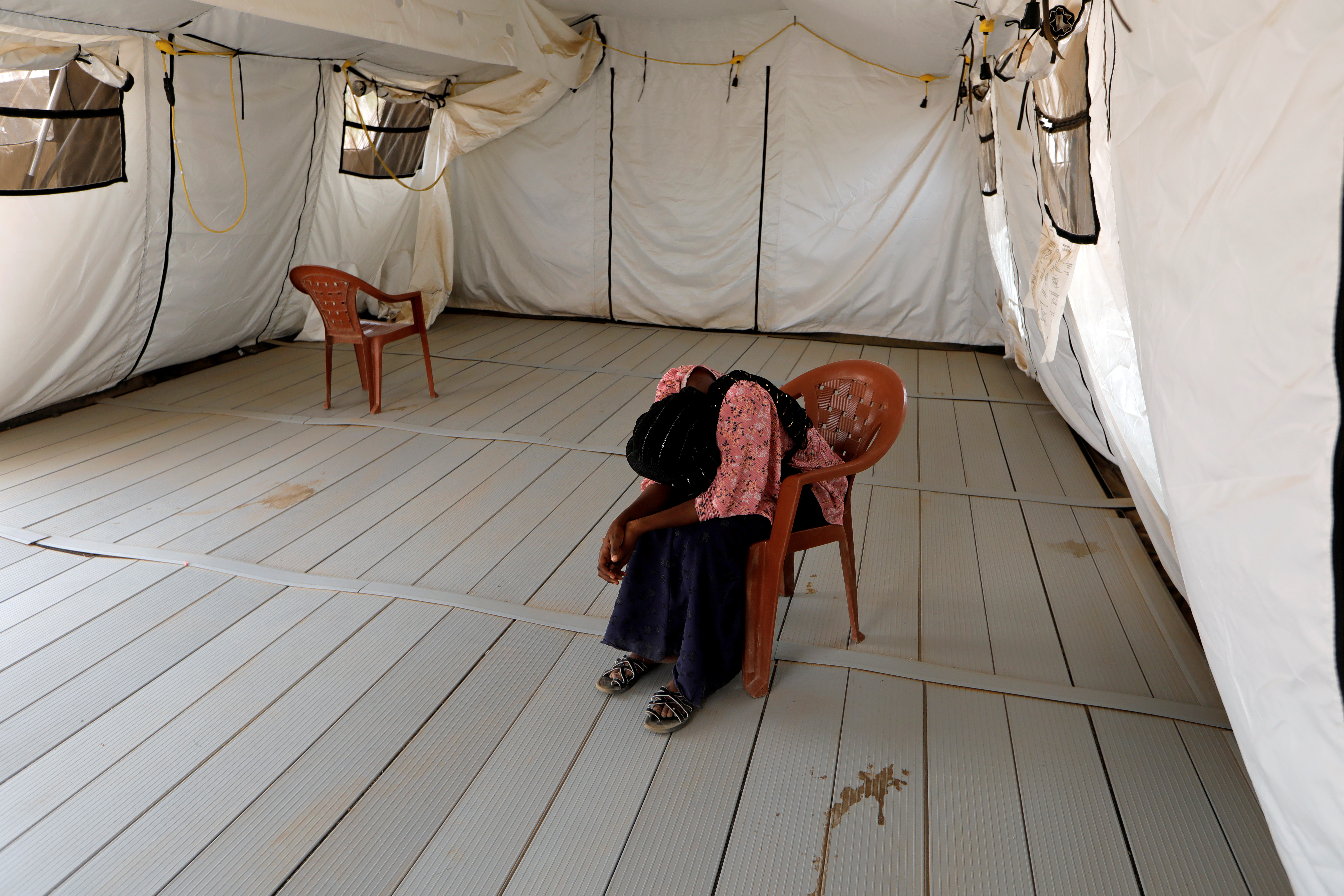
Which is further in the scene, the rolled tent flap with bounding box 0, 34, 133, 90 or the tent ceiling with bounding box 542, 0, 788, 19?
the tent ceiling with bounding box 542, 0, 788, 19

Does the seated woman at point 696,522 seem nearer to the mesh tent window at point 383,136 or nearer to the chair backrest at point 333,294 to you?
the chair backrest at point 333,294

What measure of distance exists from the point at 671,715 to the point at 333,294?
9.98 feet

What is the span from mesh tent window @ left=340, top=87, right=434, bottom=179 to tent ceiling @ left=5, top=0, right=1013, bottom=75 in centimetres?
38

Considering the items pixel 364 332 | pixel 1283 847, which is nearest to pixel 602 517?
pixel 364 332

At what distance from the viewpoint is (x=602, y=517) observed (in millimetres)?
2959

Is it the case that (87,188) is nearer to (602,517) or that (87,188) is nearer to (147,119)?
(147,119)

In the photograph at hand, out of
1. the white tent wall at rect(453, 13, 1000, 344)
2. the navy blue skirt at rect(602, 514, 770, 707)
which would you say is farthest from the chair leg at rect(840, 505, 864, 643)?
the white tent wall at rect(453, 13, 1000, 344)

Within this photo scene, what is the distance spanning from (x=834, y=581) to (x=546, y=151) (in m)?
5.02

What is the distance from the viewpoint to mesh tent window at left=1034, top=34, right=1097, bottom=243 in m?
1.85

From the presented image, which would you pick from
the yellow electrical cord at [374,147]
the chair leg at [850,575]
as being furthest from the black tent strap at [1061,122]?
the yellow electrical cord at [374,147]

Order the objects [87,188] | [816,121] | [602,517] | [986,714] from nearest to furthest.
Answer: [986,714] < [602,517] < [87,188] < [816,121]

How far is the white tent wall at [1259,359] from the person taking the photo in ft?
2.43

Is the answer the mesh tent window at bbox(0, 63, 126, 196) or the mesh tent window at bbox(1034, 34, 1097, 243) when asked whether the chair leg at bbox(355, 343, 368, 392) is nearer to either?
the mesh tent window at bbox(0, 63, 126, 196)

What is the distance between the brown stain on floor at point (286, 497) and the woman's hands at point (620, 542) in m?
1.72
